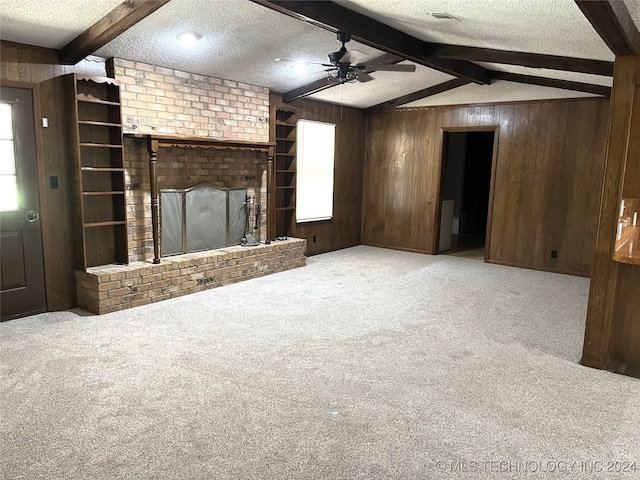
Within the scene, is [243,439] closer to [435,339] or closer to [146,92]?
[435,339]

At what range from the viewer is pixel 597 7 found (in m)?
2.20

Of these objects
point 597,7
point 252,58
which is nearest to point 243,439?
point 597,7

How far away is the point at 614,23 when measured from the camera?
93.6 inches

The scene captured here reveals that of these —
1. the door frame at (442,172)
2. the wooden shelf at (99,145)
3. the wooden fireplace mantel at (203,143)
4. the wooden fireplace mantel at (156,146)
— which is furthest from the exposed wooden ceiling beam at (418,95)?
the wooden shelf at (99,145)

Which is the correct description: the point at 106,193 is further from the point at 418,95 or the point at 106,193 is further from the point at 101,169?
the point at 418,95

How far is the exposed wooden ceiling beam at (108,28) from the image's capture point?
321 cm

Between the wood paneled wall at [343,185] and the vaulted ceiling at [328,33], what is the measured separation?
1586mm

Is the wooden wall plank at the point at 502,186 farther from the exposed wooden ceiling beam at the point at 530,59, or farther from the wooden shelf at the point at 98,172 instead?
the wooden shelf at the point at 98,172

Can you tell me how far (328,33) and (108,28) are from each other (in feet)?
6.46

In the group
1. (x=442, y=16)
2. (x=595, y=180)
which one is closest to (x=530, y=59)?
(x=442, y=16)

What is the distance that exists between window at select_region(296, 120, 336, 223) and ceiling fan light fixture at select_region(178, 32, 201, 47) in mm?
2539

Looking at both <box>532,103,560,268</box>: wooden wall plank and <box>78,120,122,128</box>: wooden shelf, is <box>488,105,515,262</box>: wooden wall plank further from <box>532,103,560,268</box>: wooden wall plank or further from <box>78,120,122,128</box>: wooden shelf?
<box>78,120,122,128</box>: wooden shelf

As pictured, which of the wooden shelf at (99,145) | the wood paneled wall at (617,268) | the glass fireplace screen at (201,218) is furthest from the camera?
the glass fireplace screen at (201,218)

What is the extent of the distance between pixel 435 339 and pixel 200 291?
2.63 m
